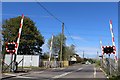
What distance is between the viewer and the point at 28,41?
71375mm

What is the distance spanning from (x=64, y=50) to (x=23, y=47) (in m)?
29.4

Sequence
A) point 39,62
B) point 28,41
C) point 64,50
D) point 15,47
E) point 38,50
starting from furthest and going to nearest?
point 64,50 < point 38,50 < point 28,41 < point 39,62 < point 15,47

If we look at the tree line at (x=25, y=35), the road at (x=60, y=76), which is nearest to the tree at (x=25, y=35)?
the tree line at (x=25, y=35)

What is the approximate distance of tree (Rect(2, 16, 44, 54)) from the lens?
236ft

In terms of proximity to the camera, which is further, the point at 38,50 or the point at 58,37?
the point at 58,37

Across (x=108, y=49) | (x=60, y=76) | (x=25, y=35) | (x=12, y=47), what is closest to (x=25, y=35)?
(x=25, y=35)

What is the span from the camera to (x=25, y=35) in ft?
240

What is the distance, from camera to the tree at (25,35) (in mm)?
72062

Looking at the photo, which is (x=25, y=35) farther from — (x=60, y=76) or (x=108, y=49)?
(x=108, y=49)

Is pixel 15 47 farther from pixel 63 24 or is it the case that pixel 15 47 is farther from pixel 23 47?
pixel 23 47

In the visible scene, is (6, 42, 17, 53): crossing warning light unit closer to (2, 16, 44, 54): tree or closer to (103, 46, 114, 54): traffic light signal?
(103, 46, 114, 54): traffic light signal

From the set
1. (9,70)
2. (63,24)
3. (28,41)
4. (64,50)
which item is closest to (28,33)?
(28,41)

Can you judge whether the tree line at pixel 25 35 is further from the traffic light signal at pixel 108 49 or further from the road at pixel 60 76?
the traffic light signal at pixel 108 49

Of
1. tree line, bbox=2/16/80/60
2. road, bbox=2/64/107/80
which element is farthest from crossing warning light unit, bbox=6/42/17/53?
tree line, bbox=2/16/80/60
